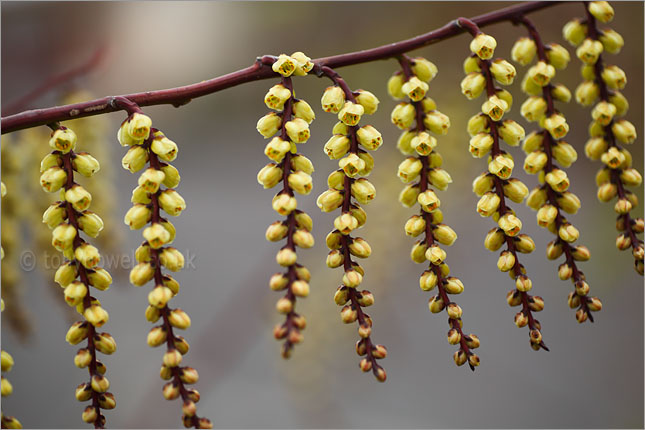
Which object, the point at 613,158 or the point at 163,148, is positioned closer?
the point at 163,148

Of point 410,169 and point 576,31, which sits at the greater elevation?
point 576,31

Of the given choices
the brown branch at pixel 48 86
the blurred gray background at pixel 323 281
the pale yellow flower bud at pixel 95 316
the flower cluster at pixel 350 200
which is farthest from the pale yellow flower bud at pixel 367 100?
the blurred gray background at pixel 323 281

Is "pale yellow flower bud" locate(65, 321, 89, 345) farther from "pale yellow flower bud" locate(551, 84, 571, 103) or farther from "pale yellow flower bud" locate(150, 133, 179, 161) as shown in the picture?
"pale yellow flower bud" locate(551, 84, 571, 103)

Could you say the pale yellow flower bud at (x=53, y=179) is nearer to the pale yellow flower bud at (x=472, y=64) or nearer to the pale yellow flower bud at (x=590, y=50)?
the pale yellow flower bud at (x=472, y=64)

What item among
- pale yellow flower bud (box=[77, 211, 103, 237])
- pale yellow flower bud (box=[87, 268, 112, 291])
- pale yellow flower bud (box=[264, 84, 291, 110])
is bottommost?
pale yellow flower bud (box=[87, 268, 112, 291])

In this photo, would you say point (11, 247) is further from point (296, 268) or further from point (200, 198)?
point (200, 198)

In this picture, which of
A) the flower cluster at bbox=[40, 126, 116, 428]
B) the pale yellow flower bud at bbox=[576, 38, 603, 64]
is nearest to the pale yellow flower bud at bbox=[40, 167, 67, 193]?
the flower cluster at bbox=[40, 126, 116, 428]

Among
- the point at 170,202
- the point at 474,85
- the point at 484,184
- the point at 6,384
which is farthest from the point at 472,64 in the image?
the point at 6,384

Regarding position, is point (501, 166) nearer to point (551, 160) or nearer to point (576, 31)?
point (551, 160)
